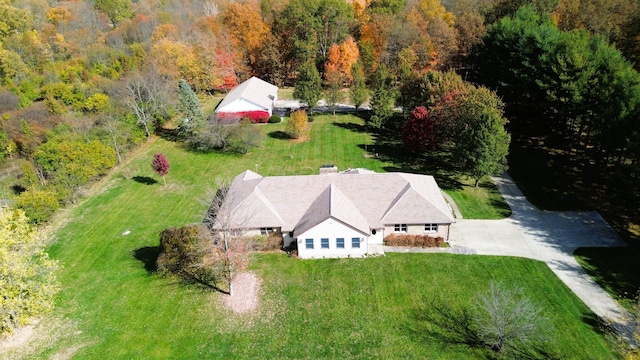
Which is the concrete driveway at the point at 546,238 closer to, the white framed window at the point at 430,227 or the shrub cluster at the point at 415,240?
the shrub cluster at the point at 415,240

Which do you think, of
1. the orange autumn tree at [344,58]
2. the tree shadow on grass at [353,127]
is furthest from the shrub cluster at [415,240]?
the orange autumn tree at [344,58]

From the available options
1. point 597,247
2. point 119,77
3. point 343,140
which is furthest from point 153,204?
point 597,247

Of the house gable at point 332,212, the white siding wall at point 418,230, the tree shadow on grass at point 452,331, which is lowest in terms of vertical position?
the tree shadow on grass at point 452,331

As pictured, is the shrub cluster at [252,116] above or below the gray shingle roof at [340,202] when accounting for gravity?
above

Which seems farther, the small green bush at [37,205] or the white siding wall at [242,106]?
the white siding wall at [242,106]

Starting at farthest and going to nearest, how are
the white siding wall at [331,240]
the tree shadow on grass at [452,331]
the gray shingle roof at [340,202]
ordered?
1. the gray shingle roof at [340,202]
2. the white siding wall at [331,240]
3. the tree shadow on grass at [452,331]

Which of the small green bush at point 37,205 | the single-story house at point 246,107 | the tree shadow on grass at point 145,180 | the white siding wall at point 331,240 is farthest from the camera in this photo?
the single-story house at point 246,107

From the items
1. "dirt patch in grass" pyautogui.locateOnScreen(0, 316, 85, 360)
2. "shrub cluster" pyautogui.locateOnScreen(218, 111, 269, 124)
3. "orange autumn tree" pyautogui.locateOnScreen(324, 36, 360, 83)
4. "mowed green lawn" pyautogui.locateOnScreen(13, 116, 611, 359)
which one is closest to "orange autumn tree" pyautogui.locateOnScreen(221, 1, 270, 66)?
"orange autumn tree" pyautogui.locateOnScreen(324, 36, 360, 83)
